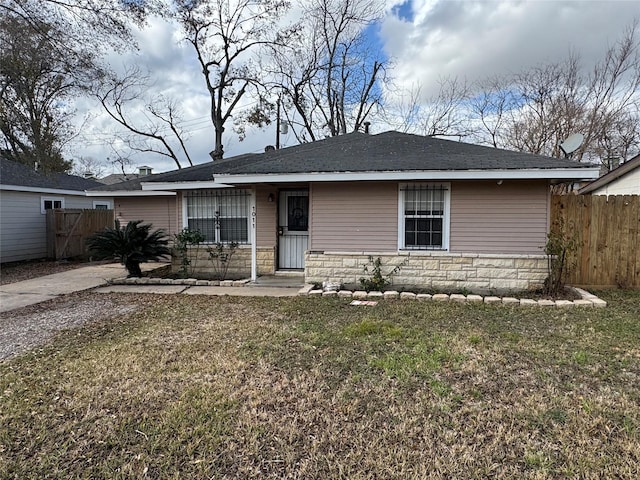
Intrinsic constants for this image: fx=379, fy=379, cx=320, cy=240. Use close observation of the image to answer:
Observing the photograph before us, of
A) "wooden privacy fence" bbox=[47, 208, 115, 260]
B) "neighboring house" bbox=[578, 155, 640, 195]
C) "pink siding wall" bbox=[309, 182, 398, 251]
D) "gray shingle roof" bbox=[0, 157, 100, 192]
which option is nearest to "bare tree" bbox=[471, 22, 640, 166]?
"neighboring house" bbox=[578, 155, 640, 195]

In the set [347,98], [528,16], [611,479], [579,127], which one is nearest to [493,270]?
[611,479]

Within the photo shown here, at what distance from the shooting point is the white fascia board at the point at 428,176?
6254mm

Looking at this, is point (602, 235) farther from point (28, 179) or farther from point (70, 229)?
point (28, 179)

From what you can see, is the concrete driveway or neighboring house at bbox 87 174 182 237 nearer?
the concrete driveway

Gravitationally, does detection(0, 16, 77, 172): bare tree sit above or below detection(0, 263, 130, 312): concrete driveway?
above

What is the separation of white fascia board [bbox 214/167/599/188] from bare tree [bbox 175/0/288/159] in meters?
13.6

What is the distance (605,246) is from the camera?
7.19 metres

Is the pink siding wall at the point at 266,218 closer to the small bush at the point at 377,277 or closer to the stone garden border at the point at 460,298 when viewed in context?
the stone garden border at the point at 460,298

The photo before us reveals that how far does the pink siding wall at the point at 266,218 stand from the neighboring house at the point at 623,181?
945 centimetres

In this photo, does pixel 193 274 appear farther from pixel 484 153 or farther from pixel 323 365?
pixel 484 153

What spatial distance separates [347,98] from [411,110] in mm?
3628

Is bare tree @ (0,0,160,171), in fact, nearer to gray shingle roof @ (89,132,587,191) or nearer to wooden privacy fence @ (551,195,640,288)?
gray shingle roof @ (89,132,587,191)

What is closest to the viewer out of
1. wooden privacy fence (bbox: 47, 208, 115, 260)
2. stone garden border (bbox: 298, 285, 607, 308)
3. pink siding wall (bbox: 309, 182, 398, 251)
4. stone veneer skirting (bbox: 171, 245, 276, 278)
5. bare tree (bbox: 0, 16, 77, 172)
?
stone garden border (bbox: 298, 285, 607, 308)

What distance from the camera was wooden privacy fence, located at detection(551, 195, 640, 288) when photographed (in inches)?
279
